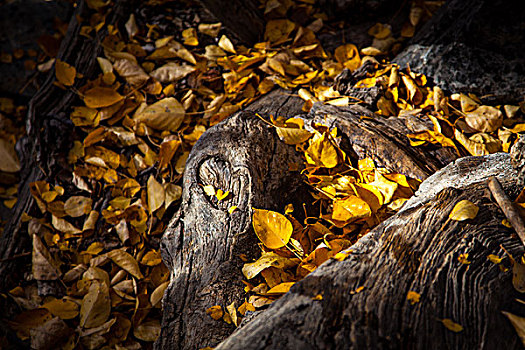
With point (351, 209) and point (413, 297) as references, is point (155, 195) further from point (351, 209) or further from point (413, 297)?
point (413, 297)

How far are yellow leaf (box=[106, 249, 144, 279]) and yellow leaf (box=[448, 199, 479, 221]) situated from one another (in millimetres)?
1033

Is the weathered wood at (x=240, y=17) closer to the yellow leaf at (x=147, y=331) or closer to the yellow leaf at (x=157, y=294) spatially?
the yellow leaf at (x=157, y=294)

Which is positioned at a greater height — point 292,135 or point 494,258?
point 292,135

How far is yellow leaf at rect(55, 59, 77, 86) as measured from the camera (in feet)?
5.39

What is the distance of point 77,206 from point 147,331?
1.95 ft

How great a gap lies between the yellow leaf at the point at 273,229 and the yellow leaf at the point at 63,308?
2.43 feet

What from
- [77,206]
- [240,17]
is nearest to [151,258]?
[77,206]

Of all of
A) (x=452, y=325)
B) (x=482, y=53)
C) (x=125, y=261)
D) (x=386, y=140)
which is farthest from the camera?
(x=482, y=53)

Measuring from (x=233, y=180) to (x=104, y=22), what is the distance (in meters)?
1.17

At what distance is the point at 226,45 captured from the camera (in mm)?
1710

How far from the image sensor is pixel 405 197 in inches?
43.1

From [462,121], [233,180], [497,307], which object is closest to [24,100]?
[233,180]

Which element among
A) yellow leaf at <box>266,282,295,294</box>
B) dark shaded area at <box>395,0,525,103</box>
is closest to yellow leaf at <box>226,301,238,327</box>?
yellow leaf at <box>266,282,295,294</box>

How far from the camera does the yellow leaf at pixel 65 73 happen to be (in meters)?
1.64
